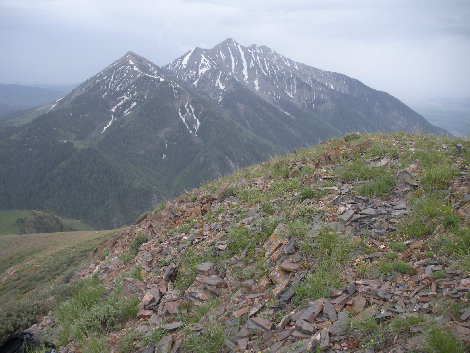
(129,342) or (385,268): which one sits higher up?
(385,268)

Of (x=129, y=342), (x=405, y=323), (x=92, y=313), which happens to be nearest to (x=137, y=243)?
(x=92, y=313)

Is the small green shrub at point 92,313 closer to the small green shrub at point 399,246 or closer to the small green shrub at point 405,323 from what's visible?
the small green shrub at point 405,323

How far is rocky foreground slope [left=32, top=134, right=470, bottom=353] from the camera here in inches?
201

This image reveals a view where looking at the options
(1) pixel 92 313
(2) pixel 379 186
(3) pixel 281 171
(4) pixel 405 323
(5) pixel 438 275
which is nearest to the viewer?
(4) pixel 405 323

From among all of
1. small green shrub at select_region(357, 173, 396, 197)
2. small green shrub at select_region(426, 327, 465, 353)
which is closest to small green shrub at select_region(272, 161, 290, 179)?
small green shrub at select_region(357, 173, 396, 197)

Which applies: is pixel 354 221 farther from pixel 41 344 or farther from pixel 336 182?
pixel 41 344

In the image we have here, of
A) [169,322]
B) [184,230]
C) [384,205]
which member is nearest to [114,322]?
[169,322]

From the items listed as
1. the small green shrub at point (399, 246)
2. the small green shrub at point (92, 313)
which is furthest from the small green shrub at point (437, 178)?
the small green shrub at point (92, 313)

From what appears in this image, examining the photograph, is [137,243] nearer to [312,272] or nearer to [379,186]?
[312,272]

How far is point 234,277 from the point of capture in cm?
766

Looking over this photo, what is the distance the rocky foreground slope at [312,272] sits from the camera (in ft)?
16.8

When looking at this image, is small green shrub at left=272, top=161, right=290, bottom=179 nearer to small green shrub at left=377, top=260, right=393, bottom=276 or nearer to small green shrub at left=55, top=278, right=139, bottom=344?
small green shrub at left=377, top=260, right=393, bottom=276

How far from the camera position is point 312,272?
6785 mm

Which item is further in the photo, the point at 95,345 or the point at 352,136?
the point at 352,136
